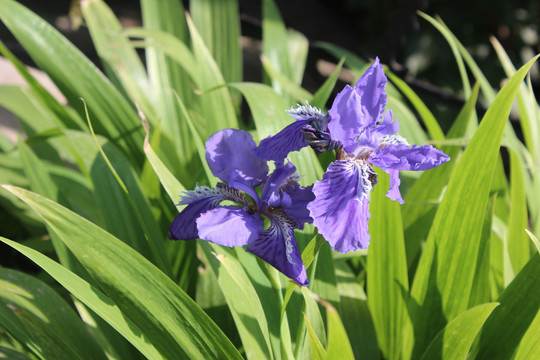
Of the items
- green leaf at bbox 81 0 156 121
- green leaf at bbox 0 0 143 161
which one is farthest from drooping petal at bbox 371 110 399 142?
green leaf at bbox 81 0 156 121

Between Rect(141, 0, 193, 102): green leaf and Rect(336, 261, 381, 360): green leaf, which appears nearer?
Rect(336, 261, 381, 360): green leaf

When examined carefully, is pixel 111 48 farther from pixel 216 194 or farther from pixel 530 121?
pixel 530 121

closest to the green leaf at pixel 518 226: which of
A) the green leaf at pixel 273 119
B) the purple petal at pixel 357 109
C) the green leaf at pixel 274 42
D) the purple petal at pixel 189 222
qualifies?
the green leaf at pixel 273 119

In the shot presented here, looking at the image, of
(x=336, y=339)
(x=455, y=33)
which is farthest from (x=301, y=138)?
(x=455, y=33)

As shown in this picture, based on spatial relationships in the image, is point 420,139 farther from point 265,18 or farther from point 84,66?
point 84,66

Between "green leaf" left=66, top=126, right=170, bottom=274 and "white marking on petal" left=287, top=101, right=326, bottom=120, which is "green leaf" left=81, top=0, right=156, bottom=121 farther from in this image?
"white marking on petal" left=287, top=101, right=326, bottom=120
